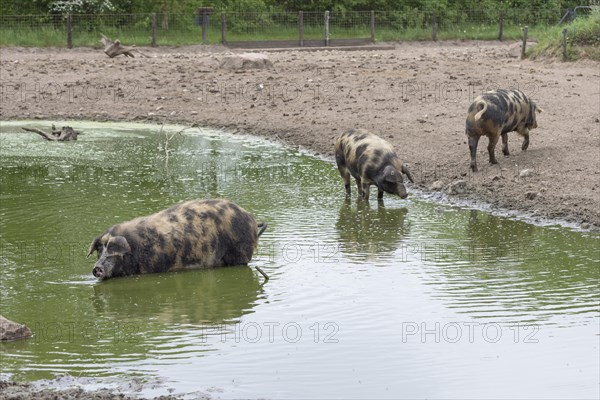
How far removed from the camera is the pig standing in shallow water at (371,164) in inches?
509

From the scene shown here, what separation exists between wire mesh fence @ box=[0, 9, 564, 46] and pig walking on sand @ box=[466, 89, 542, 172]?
18.4 metres

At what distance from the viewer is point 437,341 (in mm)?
8305

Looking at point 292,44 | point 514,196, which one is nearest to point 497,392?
point 514,196

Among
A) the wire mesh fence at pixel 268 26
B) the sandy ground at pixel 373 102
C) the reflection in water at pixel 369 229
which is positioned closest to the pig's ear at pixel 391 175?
the reflection in water at pixel 369 229

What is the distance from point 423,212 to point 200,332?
480 cm

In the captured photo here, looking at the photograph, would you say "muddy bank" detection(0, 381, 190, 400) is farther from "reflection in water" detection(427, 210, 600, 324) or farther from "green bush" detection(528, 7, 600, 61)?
"green bush" detection(528, 7, 600, 61)

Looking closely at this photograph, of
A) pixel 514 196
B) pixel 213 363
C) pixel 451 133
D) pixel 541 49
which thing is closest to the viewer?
pixel 213 363

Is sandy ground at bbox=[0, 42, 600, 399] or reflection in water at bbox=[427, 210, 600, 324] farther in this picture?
sandy ground at bbox=[0, 42, 600, 399]

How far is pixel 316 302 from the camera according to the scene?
9.23 metres

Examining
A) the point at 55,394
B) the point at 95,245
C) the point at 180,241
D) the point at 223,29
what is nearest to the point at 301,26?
the point at 223,29

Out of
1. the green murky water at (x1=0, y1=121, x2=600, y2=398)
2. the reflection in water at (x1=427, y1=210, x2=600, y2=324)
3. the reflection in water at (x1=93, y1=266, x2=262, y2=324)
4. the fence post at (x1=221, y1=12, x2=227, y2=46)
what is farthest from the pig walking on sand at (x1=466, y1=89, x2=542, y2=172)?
the fence post at (x1=221, y1=12, x2=227, y2=46)

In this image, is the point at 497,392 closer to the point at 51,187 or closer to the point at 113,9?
the point at 51,187

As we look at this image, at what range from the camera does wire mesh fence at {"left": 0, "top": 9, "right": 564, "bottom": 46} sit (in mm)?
31837

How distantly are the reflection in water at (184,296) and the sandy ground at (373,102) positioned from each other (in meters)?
4.10
